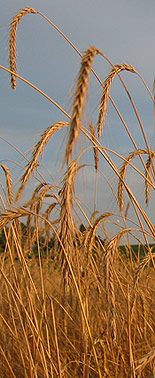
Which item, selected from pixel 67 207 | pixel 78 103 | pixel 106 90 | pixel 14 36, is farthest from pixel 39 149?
pixel 14 36

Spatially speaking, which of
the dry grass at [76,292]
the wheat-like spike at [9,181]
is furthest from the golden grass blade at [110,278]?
the wheat-like spike at [9,181]

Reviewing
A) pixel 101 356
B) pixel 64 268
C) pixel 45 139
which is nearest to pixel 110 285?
pixel 64 268

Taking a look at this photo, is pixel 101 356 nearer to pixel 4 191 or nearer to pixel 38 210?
pixel 38 210

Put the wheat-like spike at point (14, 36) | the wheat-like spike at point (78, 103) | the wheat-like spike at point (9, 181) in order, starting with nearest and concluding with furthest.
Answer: the wheat-like spike at point (78, 103) < the wheat-like spike at point (9, 181) < the wheat-like spike at point (14, 36)

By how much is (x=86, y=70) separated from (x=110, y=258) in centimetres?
83

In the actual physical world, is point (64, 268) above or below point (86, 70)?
below

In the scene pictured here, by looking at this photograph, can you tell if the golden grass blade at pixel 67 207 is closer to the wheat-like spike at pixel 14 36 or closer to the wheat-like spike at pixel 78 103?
the wheat-like spike at pixel 78 103

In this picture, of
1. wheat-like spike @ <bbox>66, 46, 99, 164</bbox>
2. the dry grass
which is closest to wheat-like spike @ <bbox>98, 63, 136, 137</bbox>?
the dry grass

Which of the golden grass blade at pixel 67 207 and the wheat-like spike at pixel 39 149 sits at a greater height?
the wheat-like spike at pixel 39 149

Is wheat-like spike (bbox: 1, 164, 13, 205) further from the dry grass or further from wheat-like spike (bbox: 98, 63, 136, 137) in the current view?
wheat-like spike (bbox: 98, 63, 136, 137)

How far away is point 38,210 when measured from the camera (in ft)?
8.36

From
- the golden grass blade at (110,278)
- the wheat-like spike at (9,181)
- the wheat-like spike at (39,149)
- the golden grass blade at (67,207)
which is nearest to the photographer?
the golden grass blade at (67,207)

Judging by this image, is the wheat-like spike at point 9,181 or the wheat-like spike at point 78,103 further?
the wheat-like spike at point 9,181

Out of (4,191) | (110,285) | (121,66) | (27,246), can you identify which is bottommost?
(110,285)
